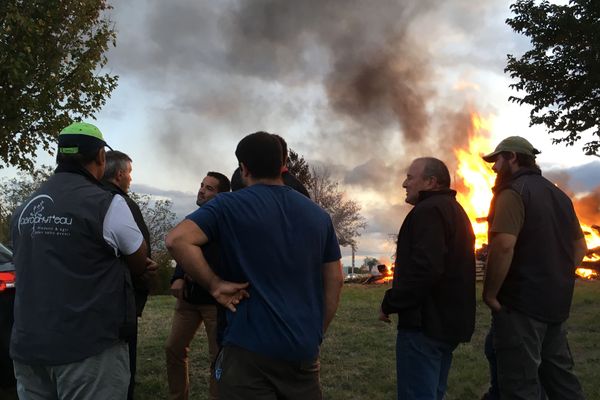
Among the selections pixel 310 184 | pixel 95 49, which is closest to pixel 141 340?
pixel 95 49

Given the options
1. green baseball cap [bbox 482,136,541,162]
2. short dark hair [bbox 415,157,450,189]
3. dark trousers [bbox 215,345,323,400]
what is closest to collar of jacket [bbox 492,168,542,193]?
green baseball cap [bbox 482,136,541,162]

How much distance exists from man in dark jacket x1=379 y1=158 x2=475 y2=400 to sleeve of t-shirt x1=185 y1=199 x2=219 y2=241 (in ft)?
4.91

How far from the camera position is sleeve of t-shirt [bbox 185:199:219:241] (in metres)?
2.41

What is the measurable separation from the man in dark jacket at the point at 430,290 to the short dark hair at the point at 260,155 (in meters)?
1.29

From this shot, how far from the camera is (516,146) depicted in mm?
4004

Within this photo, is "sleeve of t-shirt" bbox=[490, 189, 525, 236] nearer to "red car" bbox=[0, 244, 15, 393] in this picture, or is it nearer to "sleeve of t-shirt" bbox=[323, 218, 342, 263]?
"sleeve of t-shirt" bbox=[323, 218, 342, 263]

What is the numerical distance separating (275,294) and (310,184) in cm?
4248

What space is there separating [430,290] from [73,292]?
2.09m

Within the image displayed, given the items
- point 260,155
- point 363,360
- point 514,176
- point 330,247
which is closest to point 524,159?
point 514,176

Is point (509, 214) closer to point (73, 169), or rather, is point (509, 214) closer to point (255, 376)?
point (255, 376)

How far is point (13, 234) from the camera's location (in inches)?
113

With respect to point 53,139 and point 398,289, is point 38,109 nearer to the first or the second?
point 53,139

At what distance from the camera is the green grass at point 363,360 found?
5699 mm

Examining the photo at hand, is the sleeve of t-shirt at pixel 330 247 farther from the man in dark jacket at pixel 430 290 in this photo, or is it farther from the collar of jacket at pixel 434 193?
the collar of jacket at pixel 434 193
